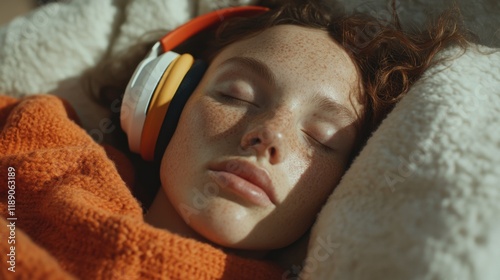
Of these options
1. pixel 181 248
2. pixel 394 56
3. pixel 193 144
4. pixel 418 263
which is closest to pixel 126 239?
pixel 181 248

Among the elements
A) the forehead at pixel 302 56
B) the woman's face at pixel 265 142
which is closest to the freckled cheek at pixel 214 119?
the woman's face at pixel 265 142

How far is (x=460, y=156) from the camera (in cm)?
79

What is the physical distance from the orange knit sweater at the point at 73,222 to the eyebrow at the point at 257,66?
0.33m

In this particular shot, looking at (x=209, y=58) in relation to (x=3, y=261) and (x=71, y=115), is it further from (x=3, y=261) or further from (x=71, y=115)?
(x=3, y=261)

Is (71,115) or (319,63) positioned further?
(71,115)

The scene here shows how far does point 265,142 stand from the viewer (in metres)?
0.87

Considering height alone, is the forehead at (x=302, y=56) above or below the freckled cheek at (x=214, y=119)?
above

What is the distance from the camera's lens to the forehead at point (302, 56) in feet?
3.22

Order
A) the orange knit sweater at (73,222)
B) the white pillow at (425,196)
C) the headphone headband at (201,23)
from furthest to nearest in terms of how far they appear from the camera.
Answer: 1. the headphone headband at (201,23)
2. the orange knit sweater at (73,222)
3. the white pillow at (425,196)

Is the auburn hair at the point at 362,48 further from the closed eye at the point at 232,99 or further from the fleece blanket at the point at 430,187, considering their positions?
the closed eye at the point at 232,99

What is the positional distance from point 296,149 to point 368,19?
462mm

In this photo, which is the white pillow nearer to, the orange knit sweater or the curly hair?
the curly hair

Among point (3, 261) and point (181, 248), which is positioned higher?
point (3, 261)

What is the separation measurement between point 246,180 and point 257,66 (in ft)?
0.82
